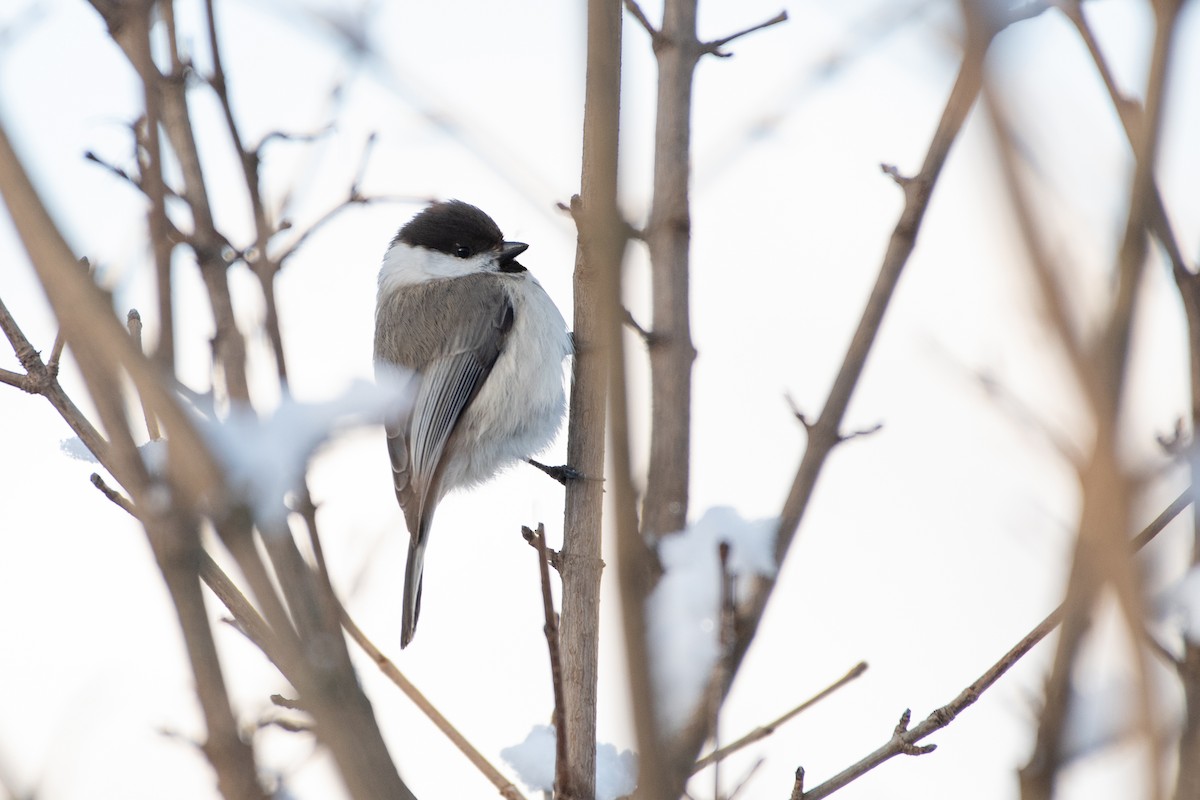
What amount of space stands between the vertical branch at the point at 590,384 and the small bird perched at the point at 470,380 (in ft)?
4.84

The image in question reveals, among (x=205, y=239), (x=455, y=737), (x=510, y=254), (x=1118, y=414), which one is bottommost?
(x=1118, y=414)

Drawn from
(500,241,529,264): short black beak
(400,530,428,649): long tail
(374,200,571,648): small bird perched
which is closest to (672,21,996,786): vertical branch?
(400,530,428,649): long tail

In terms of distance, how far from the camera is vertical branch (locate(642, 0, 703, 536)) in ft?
8.79

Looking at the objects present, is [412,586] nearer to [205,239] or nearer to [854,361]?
[854,361]

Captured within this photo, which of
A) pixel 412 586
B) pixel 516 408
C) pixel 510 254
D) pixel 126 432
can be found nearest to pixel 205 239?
pixel 126 432

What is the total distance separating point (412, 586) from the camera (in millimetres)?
3646

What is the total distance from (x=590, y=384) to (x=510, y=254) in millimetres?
2021

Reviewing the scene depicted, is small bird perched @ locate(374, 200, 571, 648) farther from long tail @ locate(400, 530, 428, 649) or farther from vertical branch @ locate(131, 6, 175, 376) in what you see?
vertical branch @ locate(131, 6, 175, 376)

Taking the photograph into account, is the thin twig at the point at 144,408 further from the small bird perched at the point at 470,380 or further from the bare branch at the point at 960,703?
the small bird perched at the point at 470,380

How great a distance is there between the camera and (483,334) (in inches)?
162

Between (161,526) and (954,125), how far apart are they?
73.0 inches

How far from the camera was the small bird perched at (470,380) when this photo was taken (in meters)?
3.96

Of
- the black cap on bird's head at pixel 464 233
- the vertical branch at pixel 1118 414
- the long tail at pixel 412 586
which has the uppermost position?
the black cap on bird's head at pixel 464 233

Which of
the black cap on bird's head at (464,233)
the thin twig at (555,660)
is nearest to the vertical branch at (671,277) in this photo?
the thin twig at (555,660)
